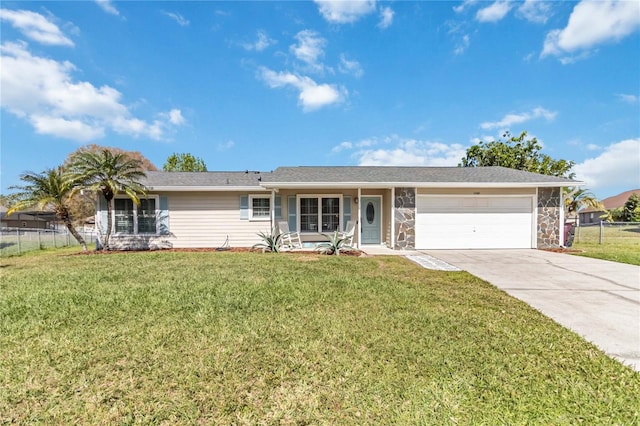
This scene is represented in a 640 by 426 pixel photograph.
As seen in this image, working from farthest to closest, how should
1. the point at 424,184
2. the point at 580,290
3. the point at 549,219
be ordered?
1. the point at 549,219
2. the point at 424,184
3. the point at 580,290

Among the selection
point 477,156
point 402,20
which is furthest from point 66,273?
point 477,156

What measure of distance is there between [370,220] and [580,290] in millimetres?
7277

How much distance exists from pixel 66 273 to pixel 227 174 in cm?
797

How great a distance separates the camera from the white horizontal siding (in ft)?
38.2

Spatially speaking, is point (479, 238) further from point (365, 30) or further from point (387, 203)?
point (365, 30)

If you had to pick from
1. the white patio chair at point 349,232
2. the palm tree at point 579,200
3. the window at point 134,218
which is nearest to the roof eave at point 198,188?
the window at point 134,218

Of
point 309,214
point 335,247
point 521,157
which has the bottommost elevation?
point 335,247

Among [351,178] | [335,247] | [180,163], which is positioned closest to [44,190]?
[335,247]

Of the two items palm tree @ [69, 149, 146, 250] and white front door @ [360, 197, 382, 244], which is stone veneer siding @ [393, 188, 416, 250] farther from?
palm tree @ [69, 149, 146, 250]

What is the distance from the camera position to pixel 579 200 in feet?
47.9

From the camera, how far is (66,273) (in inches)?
250

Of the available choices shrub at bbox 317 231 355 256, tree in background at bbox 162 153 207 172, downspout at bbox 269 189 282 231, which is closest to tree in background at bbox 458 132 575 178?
shrub at bbox 317 231 355 256

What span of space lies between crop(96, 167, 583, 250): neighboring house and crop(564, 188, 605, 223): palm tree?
499 centimetres

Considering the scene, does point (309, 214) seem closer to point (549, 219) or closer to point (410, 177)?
point (410, 177)
